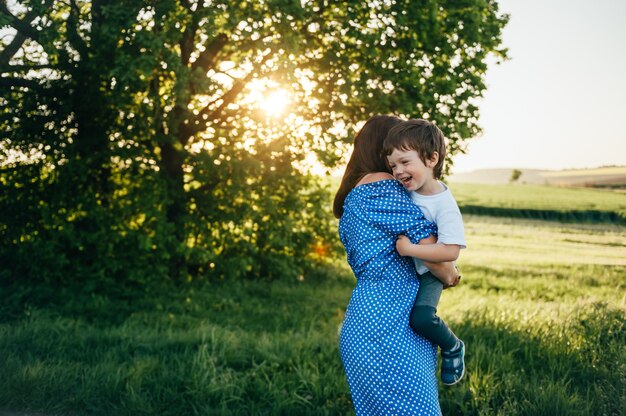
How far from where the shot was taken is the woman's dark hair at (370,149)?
2.70 m

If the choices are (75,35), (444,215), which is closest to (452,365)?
(444,215)

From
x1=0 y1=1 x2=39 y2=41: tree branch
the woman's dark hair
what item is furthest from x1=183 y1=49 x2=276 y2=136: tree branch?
the woman's dark hair

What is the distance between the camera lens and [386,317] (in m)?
2.59

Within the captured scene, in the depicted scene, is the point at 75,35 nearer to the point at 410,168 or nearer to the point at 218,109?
the point at 218,109

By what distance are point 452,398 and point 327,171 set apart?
6.17m

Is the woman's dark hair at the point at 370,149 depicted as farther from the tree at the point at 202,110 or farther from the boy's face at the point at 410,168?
the tree at the point at 202,110

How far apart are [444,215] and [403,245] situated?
9.5 inches

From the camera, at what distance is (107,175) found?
9.84 m

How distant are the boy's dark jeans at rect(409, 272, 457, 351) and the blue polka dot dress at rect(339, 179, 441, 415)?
0.04 meters

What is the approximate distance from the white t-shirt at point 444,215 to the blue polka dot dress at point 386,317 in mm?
58

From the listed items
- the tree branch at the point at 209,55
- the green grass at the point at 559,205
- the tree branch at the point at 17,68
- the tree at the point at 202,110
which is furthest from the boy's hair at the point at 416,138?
the green grass at the point at 559,205

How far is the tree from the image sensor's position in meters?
8.77

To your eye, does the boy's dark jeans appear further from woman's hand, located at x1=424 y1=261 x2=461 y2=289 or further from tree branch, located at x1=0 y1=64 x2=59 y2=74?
→ tree branch, located at x1=0 y1=64 x2=59 y2=74

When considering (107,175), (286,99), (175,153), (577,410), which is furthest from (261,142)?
(577,410)
